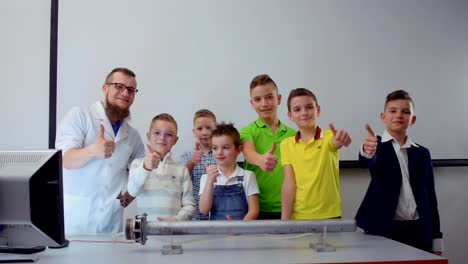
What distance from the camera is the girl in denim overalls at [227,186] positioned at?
2.13 metres

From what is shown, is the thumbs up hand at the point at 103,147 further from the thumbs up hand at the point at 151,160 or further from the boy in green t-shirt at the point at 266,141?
the boy in green t-shirt at the point at 266,141

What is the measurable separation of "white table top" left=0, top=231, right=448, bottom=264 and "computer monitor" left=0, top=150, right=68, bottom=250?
3.9 inches

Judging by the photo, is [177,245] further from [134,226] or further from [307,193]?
[307,193]

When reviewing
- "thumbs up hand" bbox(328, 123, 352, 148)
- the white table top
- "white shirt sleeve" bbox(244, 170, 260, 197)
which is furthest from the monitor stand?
"thumbs up hand" bbox(328, 123, 352, 148)

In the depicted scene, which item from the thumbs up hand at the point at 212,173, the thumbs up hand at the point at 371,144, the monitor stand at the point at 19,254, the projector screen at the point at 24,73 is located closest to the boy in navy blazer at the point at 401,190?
the thumbs up hand at the point at 371,144

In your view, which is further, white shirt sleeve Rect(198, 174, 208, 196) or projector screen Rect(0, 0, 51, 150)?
projector screen Rect(0, 0, 51, 150)

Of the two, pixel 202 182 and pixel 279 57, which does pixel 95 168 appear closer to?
pixel 202 182

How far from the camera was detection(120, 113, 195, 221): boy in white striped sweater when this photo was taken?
6.79ft

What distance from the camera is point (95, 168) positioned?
2328mm

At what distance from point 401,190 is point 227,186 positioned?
2.87ft

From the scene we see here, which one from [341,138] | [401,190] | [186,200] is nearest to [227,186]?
[186,200]

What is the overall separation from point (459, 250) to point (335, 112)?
Answer: 4.62ft

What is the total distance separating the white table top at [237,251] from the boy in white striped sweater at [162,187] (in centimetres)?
32

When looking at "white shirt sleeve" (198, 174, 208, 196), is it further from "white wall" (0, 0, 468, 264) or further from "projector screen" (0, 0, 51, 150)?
"projector screen" (0, 0, 51, 150)
